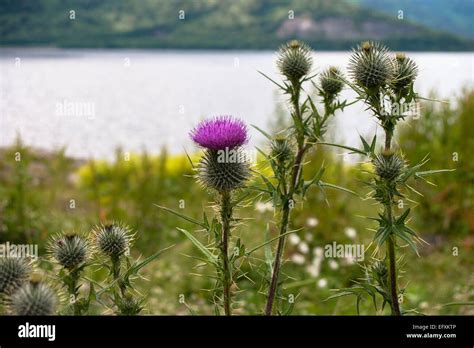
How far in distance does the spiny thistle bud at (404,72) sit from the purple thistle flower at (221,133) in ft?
2.02

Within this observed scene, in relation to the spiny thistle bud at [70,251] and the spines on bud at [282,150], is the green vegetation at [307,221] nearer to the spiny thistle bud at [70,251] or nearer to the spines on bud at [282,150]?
the spines on bud at [282,150]

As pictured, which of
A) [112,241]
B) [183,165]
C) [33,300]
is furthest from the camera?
[183,165]

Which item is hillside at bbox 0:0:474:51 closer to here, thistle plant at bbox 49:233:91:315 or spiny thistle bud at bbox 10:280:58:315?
thistle plant at bbox 49:233:91:315

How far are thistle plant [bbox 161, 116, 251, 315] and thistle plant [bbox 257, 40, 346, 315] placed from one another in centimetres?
12

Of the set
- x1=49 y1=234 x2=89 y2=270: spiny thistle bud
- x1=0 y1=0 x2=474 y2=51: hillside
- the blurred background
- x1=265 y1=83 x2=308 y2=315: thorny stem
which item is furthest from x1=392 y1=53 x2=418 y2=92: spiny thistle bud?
x1=0 y1=0 x2=474 y2=51: hillside

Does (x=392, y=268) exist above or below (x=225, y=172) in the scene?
below

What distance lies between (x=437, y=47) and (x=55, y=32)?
15.2 metres

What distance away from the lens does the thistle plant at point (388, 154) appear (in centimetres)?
215

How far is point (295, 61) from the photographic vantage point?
269 centimetres

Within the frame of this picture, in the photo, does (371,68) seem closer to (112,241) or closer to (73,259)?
(112,241)

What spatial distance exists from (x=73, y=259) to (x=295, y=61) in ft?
4.20

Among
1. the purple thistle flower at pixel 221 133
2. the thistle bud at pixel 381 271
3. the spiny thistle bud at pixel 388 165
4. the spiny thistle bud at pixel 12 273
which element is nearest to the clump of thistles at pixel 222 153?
the purple thistle flower at pixel 221 133

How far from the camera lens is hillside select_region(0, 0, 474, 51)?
26.1m

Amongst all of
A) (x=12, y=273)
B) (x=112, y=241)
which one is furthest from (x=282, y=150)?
(x=12, y=273)
